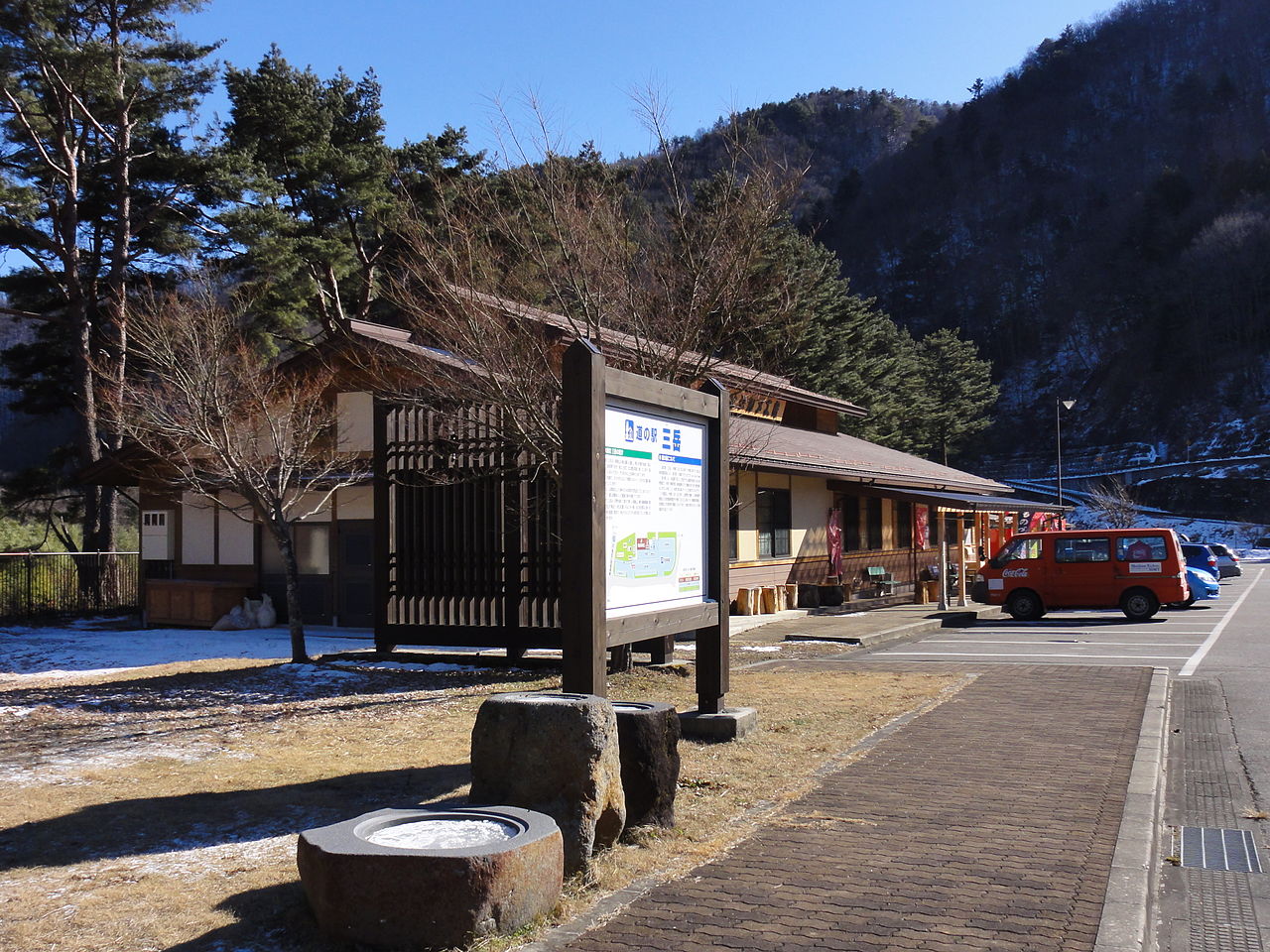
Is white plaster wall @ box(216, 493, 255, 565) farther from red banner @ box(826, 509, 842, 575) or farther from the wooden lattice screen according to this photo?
red banner @ box(826, 509, 842, 575)

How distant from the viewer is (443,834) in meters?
4.71

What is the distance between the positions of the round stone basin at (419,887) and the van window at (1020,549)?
63.8ft

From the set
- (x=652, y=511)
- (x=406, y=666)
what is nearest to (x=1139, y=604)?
(x=406, y=666)

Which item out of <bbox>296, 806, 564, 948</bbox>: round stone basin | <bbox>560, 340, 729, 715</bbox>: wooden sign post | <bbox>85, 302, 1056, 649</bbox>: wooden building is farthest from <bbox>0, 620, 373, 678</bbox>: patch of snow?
<bbox>296, 806, 564, 948</bbox>: round stone basin

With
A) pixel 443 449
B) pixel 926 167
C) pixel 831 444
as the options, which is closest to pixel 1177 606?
pixel 831 444

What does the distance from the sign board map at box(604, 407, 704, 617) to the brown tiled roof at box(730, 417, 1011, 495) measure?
21.2 feet

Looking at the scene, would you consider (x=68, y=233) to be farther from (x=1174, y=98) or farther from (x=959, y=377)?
(x=1174, y=98)

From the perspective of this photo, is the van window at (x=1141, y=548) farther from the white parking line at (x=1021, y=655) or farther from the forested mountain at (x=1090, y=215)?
the forested mountain at (x=1090, y=215)

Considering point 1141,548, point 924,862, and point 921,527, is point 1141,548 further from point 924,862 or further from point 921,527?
point 924,862

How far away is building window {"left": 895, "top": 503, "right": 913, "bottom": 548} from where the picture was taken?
30.9m

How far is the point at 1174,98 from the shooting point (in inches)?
5069

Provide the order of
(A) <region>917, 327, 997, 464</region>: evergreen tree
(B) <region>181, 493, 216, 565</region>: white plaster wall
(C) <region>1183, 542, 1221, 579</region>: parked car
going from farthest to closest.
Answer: (A) <region>917, 327, 997, 464</region>: evergreen tree
(C) <region>1183, 542, 1221, 579</region>: parked car
(B) <region>181, 493, 216, 565</region>: white plaster wall

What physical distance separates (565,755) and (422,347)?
10703 millimetres

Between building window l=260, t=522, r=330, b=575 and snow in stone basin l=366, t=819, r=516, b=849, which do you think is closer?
snow in stone basin l=366, t=819, r=516, b=849
